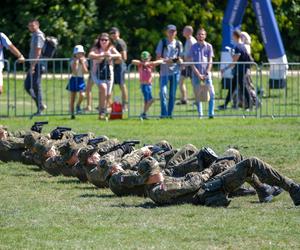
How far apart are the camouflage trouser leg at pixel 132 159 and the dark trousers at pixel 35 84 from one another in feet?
32.9

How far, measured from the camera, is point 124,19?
124 feet

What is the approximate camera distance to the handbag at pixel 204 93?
2202 cm

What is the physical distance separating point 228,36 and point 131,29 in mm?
9274

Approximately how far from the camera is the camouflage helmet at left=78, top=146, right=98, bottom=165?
12656 millimetres

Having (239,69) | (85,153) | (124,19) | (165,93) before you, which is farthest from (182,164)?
(124,19)

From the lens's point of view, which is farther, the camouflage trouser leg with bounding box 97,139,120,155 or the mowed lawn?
the camouflage trouser leg with bounding box 97,139,120,155

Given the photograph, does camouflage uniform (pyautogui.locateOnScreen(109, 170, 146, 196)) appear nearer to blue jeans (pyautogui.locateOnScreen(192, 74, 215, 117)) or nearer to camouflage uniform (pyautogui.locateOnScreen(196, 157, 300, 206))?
camouflage uniform (pyautogui.locateOnScreen(196, 157, 300, 206))

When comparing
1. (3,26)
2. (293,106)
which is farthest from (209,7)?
(293,106)

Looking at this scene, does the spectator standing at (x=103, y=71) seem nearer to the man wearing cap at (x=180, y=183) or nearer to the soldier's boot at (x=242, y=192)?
the soldier's boot at (x=242, y=192)

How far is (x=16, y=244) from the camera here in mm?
9102

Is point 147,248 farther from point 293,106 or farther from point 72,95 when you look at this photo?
point 293,106

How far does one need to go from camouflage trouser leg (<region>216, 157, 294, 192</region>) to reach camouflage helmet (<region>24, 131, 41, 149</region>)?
13.5 ft

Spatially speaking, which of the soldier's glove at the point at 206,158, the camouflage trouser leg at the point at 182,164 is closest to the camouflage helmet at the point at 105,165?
the camouflage trouser leg at the point at 182,164

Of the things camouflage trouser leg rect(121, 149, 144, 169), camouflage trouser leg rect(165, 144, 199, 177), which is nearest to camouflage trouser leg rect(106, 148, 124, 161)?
A: camouflage trouser leg rect(121, 149, 144, 169)
